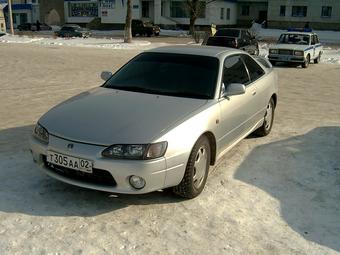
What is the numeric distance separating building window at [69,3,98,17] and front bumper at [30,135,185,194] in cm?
5899

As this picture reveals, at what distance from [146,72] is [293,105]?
202 inches

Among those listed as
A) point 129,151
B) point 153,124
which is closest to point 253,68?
point 153,124

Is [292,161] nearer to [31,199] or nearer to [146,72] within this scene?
[146,72]

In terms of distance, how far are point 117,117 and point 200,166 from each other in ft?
3.34

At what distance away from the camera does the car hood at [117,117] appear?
403cm

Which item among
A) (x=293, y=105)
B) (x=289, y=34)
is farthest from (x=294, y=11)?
(x=293, y=105)

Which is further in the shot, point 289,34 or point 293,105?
point 289,34

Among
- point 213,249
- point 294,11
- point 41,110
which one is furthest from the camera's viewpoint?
point 294,11

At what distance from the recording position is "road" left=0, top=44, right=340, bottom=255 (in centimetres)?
364

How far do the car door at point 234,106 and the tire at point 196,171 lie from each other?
370mm

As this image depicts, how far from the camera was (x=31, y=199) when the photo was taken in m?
4.38

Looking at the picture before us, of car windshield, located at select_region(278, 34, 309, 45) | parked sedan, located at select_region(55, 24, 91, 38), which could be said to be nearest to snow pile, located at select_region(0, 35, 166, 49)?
parked sedan, located at select_region(55, 24, 91, 38)

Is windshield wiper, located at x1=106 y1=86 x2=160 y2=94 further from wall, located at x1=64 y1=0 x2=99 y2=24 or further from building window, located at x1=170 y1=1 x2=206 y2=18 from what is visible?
wall, located at x1=64 y1=0 x2=99 y2=24

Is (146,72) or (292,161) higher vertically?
(146,72)
